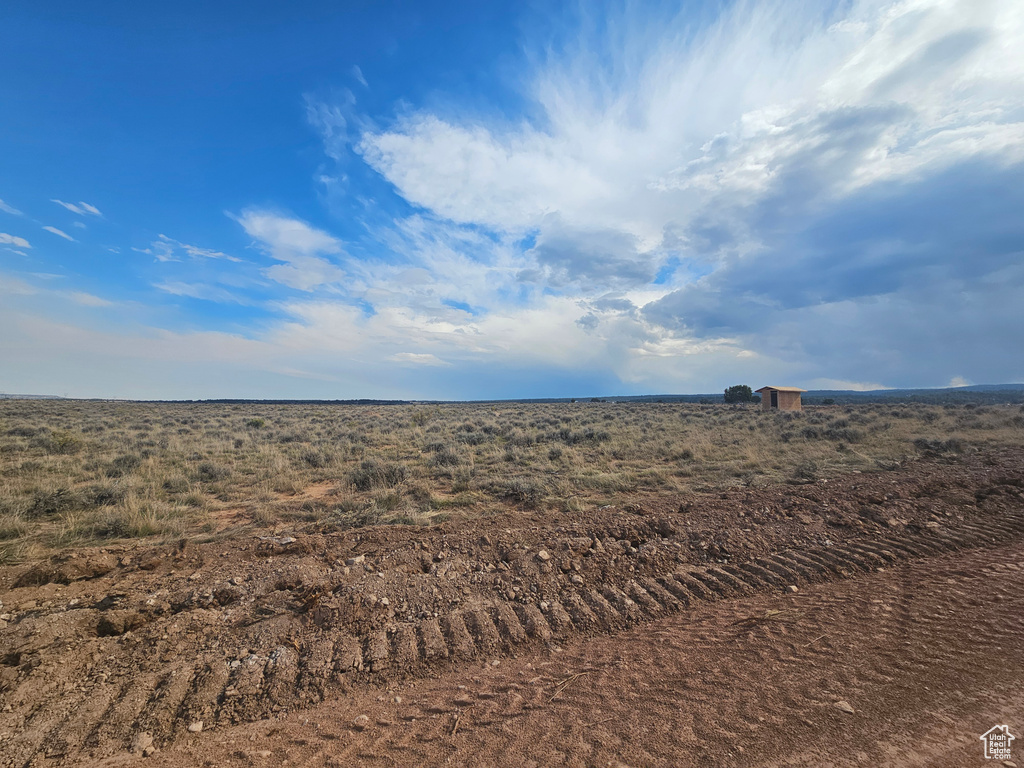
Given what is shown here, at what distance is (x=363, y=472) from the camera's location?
34.7 ft

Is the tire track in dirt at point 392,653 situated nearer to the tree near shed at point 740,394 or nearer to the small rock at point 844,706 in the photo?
the small rock at point 844,706

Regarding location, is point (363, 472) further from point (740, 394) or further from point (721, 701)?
point (740, 394)

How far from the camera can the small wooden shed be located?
3241cm

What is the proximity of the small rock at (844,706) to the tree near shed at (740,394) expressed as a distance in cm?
6237

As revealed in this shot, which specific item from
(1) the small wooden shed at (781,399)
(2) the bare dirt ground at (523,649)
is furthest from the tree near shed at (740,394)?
(2) the bare dirt ground at (523,649)

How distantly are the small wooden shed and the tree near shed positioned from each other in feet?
84.5

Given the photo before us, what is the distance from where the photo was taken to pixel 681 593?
15.3 feet

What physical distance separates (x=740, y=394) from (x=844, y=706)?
6407cm

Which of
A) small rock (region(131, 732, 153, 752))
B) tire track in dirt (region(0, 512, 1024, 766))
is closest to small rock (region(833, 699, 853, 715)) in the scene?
tire track in dirt (region(0, 512, 1024, 766))

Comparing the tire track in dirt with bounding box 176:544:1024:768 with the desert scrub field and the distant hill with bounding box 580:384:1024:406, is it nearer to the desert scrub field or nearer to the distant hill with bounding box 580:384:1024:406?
the desert scrub field

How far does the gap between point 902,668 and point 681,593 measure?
185cm

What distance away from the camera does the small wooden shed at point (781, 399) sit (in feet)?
106

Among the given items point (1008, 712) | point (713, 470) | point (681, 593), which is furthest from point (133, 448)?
point (1008, 712)

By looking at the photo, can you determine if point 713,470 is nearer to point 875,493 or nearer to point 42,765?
point 875,493
